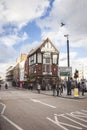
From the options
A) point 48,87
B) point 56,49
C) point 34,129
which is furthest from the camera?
point 56,49

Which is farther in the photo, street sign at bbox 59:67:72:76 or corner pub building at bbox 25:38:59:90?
corner pub building at bbox 25:38:59:90

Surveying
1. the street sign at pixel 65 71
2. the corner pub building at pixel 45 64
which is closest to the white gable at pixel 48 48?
the corner pub building at pixel 45 64

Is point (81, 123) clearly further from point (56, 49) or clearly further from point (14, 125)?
point (56, 49)

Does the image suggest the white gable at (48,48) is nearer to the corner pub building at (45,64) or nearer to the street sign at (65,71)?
the corner pub building at (45,64)

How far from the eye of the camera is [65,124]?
52.0ft

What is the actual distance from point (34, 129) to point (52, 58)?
3166 inches

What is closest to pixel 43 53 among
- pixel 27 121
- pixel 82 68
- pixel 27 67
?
pixel 27 67

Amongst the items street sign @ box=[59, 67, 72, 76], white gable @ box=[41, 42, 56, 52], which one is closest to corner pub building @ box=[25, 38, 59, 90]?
white gable @ box=[41, 42, 56, 52]

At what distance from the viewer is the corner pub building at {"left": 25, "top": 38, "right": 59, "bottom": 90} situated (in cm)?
9169

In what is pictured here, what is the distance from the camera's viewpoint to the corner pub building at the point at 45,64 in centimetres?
9169

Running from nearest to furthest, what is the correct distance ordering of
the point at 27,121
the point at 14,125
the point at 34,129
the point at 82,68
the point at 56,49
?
the point at 34,129, the point at 14,125, the point at 27,121, the point at 56,49, the point at 82,68

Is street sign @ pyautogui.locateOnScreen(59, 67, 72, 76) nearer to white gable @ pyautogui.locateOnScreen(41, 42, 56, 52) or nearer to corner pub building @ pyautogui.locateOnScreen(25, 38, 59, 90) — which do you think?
corner pub building @ pyautogui.locateOnScreen(25, 38, 59, 90)

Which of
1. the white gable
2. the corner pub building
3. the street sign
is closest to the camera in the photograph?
the street sign

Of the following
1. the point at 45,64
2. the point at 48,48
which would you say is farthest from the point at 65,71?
the point at 48,48
